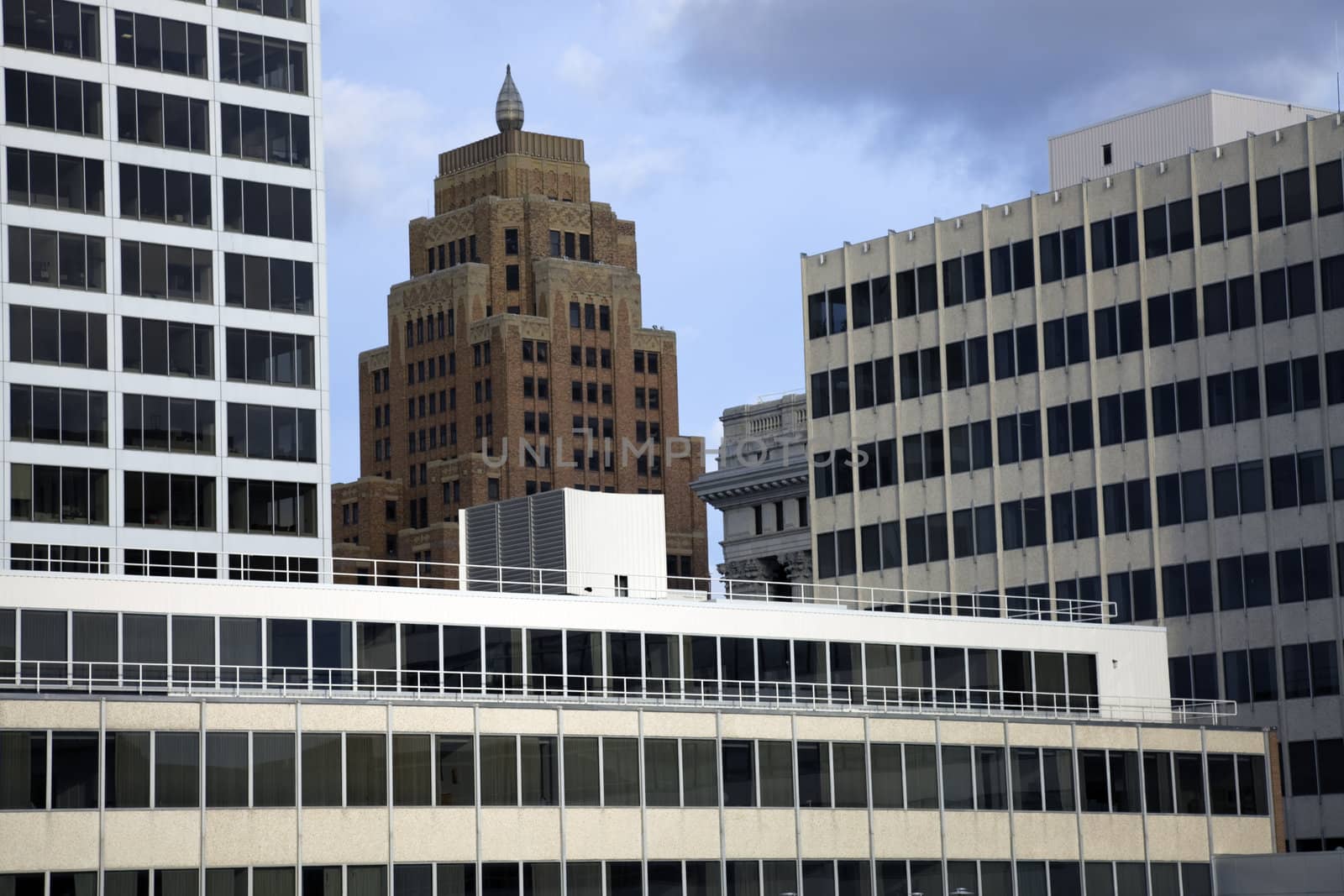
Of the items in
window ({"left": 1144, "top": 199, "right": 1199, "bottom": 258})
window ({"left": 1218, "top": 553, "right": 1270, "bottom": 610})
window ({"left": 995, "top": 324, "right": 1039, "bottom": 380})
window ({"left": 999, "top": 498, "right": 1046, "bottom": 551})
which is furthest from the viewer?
window ({"left": 995, "top": 324, "right": 1039, "bottom": 380})

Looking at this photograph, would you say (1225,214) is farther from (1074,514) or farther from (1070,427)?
(1074,514)

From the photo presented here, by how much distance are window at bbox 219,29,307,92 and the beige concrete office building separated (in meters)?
31.8

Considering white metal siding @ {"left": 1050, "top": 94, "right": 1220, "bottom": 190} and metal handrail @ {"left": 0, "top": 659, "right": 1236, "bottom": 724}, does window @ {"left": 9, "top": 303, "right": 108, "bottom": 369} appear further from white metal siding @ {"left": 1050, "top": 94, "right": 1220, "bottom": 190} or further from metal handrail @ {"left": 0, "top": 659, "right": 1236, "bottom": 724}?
white metal siding @ {"left": 1050, "top": 94, "right": 1220, "bottom": 190}

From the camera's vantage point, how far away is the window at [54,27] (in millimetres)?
82188

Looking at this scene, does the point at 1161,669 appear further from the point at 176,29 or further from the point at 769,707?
the point at 176,29

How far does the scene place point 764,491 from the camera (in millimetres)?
156750

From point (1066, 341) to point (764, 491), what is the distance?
58.3 m

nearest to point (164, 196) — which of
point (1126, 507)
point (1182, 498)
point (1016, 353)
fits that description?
point (1016, 353)

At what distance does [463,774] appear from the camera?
200ft

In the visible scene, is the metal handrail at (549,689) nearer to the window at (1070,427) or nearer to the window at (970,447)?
the window at (1070,427)

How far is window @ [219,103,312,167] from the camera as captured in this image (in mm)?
87125

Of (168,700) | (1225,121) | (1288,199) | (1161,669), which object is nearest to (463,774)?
(168,700)

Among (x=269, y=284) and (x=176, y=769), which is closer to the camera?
(x=176, y=769)

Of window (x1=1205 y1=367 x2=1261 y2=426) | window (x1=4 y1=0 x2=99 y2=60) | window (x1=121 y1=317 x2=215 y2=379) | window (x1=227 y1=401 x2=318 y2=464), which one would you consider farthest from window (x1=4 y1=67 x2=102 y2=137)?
window (x1=1205 y1=367 x2=1261 y2=426)
